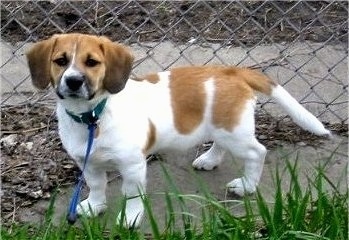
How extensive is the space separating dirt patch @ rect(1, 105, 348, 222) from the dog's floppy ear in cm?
71

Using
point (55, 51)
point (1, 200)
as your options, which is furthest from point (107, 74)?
point (1, 200)

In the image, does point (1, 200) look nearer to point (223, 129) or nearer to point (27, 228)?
point (27, 228)

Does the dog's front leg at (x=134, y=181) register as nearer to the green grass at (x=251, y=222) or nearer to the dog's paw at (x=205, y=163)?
the green grass at (x=251, y=222)

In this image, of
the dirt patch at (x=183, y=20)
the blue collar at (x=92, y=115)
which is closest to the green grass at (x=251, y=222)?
the blue collar at (x=92, y=115)

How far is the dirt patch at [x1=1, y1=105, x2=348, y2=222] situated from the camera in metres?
4.11

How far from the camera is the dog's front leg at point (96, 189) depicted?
3.92 meters

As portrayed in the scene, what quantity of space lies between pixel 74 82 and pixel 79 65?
0.30 ft

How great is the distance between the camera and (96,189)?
397cm

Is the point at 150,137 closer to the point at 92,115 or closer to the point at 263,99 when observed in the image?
the point at 92,115

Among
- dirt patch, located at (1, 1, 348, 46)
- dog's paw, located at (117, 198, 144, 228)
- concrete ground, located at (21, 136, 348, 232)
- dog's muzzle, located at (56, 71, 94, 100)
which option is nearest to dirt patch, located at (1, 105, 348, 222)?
concrete ground, located at (21, 136, 348, 232)

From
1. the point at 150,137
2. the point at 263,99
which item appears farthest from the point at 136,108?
the point at 263,99

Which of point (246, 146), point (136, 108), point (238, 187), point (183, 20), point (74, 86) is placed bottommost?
point (238, 187)

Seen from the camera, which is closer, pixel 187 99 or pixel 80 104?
pixel 80 104

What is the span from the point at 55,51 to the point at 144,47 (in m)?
1.84
